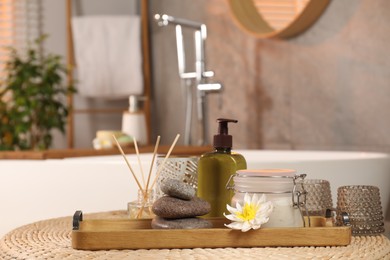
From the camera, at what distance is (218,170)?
1.16 metres

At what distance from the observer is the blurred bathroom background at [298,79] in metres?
2.76

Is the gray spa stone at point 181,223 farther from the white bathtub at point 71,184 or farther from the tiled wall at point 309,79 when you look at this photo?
the tiled wall at point 309,79

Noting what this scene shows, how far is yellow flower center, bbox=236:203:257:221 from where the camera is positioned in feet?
3.36

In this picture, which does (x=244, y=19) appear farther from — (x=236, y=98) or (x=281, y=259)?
(x=281, y=259)

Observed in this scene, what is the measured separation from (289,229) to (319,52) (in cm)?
208

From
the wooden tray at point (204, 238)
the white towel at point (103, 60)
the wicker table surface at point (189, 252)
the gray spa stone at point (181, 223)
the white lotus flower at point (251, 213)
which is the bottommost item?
the wicker table surface at point (189, 252)

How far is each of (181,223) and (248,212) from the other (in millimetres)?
98

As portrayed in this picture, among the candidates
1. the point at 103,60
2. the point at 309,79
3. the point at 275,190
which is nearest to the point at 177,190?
the point at 275,190

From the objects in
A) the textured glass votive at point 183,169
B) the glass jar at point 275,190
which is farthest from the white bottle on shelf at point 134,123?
the glass jar at point 275,190

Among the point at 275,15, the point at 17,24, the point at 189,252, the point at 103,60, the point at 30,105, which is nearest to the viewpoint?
the point at 189,252

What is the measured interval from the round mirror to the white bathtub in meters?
0.77

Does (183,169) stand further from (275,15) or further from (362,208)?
(275,15)

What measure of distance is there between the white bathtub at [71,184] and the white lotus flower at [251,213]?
1.29 m

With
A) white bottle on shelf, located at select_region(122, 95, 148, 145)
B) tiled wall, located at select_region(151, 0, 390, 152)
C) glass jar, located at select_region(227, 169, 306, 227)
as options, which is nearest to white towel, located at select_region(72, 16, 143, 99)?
tiled wall, located at select_region(151, 0, 390, 152)
